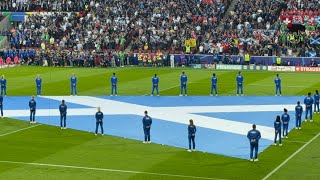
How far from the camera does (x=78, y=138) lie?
3425 cm

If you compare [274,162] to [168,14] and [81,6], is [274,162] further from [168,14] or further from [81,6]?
[81,6]

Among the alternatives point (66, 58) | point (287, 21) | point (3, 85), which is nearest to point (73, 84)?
point (3, 85)

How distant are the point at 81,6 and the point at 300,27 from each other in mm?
24188

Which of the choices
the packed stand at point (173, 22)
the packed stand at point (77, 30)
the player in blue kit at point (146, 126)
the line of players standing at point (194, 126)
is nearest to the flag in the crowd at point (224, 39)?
the packed stand at point (173, 22)

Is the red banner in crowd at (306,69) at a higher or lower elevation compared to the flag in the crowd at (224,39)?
lower

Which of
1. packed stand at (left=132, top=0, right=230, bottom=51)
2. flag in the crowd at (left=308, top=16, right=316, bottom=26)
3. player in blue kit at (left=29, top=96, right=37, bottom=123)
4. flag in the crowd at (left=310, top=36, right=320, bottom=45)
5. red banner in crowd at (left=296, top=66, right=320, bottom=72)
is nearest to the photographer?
player in blue kit at (left=29, top=96, right=37, bottom=123)

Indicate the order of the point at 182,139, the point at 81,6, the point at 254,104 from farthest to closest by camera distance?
the point at 81,6, the point at 254,104, the point at 182,139

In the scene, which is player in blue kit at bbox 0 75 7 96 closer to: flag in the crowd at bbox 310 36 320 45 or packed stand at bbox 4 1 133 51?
packed stand at bbox 4 1 133 51

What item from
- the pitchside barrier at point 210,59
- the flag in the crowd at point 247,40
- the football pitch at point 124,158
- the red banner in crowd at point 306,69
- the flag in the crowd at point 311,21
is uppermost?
the flag in the crowd at point 311,21

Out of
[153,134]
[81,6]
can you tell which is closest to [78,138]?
[153,134]

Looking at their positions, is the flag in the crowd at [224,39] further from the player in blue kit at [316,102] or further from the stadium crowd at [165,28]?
the player in blue kit at [316,102]

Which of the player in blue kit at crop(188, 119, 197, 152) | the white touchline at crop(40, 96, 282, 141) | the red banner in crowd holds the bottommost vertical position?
the white touchline at crop(40, 96, 282, 141)

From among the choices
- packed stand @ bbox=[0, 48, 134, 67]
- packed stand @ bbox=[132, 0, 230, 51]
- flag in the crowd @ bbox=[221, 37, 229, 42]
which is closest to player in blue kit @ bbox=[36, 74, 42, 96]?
packed stand @ bbox=[0, 48, 134, 67]

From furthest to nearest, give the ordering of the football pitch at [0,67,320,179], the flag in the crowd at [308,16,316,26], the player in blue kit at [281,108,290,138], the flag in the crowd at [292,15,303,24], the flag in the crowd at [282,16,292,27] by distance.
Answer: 1. the flag in the crowd at [282,16,292,27]
2. the flag in the crowd at [292,15,303,24]
3. the flag in the crowd at [308,16,316,26]
4. the player in blue kit at [281,108,290,138]
5. the football pitch at [0,67,320,179]
